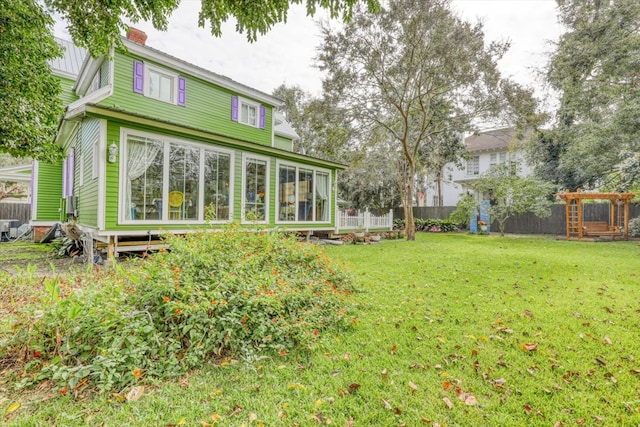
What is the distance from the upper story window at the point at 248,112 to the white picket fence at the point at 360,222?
5060mm

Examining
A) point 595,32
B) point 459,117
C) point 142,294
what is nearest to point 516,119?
point 459,117

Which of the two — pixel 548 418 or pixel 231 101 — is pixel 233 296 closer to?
pixel 548 418

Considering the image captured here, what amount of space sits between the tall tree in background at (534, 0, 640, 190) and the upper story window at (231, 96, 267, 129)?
1367 centimetres

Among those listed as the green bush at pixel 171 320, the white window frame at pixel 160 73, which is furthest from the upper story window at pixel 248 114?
the green bush at pixel 171 320

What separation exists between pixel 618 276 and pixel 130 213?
10.0 metres

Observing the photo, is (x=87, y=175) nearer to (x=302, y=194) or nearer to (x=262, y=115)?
(x=302, y=194)

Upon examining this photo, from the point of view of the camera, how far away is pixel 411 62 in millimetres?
10602

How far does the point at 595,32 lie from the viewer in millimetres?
14008

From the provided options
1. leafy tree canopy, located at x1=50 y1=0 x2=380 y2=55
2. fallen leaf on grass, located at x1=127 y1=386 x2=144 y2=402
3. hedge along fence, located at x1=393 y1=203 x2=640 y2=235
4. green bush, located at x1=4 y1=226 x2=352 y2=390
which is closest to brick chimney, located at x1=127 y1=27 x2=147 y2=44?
leafy tree canopy, located at x1=50 y1=0 x2=380 y2=55

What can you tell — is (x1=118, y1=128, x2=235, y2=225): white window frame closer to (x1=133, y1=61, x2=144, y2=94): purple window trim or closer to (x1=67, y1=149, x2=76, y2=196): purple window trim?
(x1=133, y1=61, x2=144, y2=94): purple window trim

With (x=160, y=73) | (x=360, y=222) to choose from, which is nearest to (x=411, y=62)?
(x=360, y=222)

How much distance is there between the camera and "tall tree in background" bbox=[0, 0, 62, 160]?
550 centimetres

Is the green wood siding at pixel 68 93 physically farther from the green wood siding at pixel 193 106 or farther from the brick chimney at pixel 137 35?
the green wood siding at pixel 193 106

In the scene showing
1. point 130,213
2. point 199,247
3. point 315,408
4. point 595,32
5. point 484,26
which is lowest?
point 315,408
